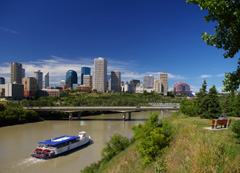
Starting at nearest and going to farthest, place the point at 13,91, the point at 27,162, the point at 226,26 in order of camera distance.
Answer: the point at 226,26
the point at 27,162
the point at 13,91

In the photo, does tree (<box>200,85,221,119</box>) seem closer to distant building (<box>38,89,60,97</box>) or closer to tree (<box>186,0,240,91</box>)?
tree (<box>186,0,240,91</box>)

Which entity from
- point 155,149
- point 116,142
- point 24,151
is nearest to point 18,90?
point 24,151

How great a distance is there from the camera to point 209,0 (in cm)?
470

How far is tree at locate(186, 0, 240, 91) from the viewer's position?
4.68m

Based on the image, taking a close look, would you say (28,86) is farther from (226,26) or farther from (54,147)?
(226,26)

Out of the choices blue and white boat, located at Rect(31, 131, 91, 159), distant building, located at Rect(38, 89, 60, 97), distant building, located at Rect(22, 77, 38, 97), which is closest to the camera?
blue and white boat, located at Rect(31, 131, 91, 159)

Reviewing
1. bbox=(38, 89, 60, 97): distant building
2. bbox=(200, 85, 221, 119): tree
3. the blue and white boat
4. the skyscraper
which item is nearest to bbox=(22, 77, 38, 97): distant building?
the skyscraper

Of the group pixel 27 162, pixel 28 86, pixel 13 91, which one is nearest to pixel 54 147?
pixel 27 162

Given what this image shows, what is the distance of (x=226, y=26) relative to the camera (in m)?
5.14

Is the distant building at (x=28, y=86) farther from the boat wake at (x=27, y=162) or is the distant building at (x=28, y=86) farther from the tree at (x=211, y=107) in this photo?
the tree at (x=211, y=107)

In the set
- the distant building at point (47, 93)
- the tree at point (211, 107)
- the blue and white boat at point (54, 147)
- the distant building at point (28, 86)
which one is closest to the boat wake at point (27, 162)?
the blue and white boat at point (54, 147)

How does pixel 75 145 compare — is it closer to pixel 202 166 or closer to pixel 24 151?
pixel 24 151

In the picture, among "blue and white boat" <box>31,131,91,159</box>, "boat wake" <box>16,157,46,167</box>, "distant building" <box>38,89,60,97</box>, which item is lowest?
"boat wake" <box>16,157,46,167</box>

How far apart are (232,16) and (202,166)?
4026 millimetres
